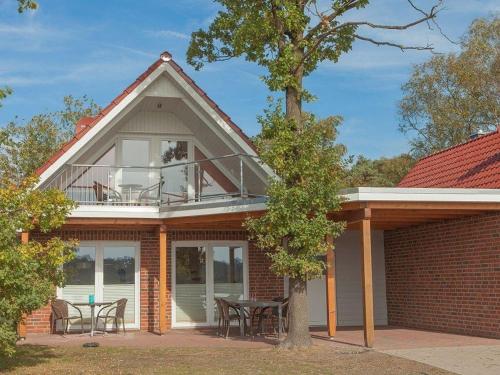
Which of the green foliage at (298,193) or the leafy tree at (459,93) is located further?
the leafy tree at (459,93)

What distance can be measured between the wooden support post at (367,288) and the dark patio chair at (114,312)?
5.65 m

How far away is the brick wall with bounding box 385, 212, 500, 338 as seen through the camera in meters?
13.1

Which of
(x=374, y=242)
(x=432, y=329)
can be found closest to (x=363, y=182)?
(x=374, y=242)

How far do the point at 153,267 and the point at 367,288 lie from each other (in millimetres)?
6104

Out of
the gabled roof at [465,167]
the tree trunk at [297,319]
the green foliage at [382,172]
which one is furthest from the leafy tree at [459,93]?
the tree trunk at [297,319]

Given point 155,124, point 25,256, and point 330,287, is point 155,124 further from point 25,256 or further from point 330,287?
point 25,256

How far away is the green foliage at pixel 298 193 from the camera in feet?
37.1

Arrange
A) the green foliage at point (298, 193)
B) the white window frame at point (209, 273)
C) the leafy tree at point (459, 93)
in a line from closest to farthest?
the green foliage at point (298, 193), the white window frame at point (209, 273), the leafy tree at point (459, 93)

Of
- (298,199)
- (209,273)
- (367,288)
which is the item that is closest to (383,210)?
(367,288)

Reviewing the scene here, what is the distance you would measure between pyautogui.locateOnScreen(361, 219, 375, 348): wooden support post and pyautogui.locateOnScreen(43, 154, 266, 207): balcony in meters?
3.93

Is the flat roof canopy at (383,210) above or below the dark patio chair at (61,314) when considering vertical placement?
above

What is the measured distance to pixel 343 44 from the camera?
43.9 ft

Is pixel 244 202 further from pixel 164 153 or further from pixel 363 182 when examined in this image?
pixel 363 182

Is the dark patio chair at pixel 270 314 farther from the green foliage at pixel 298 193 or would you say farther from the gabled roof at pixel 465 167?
the gabled roof at pixel 465 167
